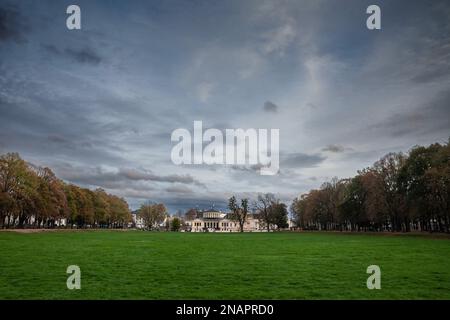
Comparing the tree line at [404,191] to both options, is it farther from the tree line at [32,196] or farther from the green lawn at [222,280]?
the tree line at [32,196]

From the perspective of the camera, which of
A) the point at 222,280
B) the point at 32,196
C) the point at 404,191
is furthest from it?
the point at 32,196

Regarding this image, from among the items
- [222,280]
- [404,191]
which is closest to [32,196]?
[404,191]

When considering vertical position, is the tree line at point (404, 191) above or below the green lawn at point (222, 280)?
above

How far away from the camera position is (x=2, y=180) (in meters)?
81.2

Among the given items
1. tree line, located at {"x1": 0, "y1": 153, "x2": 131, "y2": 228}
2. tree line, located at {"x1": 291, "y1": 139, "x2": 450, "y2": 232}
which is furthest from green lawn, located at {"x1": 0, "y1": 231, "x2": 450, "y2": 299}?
tree line, located at {"x1": 0, "y1": 153, "x2": 131, "y2": 228}

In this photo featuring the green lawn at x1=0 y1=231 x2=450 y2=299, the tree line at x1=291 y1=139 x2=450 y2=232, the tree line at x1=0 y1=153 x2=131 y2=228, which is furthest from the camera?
the tree line at x1=0 y1=153 x2=131 y2=228

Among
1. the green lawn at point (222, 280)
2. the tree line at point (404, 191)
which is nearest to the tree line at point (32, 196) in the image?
the green lawn at point (222, 280)

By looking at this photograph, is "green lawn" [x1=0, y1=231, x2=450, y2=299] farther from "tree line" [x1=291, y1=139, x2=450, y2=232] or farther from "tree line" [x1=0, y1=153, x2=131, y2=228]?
"tree line" [x1=0, y1=153, x2=131, y2=228]

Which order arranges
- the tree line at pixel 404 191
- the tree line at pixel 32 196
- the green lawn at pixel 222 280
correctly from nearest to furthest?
the green lawn at pixel 222 280 < the tree line at pixel 404 191 < the tree line at pixel 32 196

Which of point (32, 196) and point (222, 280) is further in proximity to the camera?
point (32, 196)

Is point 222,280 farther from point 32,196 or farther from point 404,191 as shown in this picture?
point 32,196
